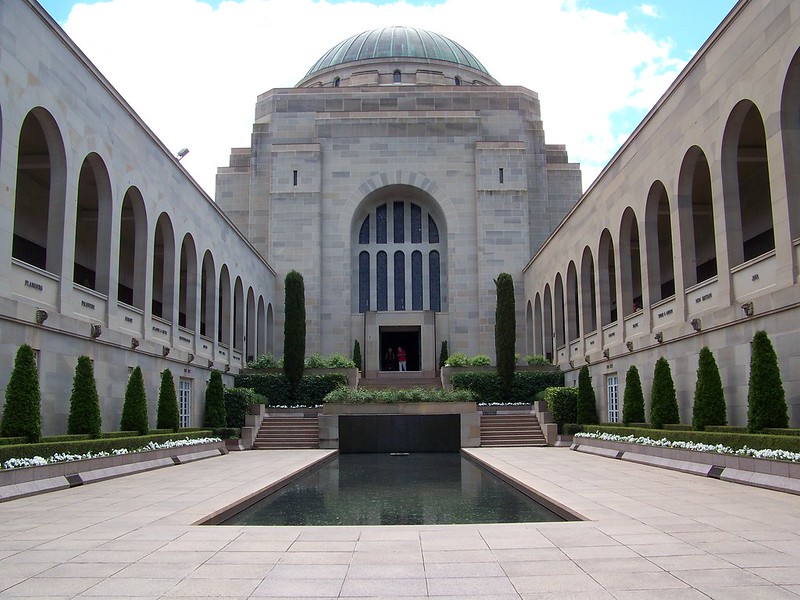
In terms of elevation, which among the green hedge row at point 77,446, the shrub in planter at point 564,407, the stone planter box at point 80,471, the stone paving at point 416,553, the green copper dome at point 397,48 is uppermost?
the green copper dome at point 397,48

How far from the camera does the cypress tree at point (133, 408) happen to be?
18.1m

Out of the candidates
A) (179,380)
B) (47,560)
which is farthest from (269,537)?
(179,380)

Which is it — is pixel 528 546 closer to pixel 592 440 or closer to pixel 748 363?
pixel 748 363

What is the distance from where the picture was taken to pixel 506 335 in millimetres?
29953

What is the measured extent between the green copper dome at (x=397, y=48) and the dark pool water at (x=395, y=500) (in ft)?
129

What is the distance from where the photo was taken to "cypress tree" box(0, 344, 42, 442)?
12805mm

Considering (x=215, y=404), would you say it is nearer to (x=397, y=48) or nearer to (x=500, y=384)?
(x=500, y=384)

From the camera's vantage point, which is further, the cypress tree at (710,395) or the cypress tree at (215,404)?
the cypress tree at (215,404)

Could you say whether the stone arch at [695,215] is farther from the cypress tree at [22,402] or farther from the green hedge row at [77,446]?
the cypress tree at [22,402]

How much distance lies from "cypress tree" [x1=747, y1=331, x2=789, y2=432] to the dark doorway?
28383 mm

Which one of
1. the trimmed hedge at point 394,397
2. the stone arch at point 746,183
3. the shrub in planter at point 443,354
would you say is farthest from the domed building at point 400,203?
the stone arch at point 746,183

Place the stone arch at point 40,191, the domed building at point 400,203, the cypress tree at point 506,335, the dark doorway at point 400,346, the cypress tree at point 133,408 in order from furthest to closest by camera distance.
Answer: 1. the dark doorway at point 400,346
2. the domed building at point 400,203
3. the cypress tree at point 506,335
4. the cypress tree at point 133,408
5. the stone arch at point 40,191

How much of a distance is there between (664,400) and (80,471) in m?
13.1

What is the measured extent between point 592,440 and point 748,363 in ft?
23.2
